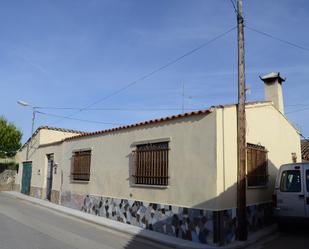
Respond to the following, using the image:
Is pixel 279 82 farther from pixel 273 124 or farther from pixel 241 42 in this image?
pixel 241 42

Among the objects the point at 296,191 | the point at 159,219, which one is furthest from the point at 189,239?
the point at 296,191

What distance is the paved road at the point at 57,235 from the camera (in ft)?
29.5

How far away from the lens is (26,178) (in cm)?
2466

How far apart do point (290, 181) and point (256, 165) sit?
121cm

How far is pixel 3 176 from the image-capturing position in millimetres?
28344

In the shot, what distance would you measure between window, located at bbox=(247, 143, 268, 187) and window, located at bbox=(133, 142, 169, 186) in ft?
8.48

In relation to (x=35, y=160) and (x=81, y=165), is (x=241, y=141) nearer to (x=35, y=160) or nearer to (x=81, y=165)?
(x=81, y=165)

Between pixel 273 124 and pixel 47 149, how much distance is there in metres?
13.2

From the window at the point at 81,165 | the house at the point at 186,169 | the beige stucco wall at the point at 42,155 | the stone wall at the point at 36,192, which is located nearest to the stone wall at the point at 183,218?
the house at the point at 186,169

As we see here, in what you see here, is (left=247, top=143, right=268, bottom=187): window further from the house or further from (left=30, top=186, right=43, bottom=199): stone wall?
(left=30, top=186, right=43, bottom=199): stone wall

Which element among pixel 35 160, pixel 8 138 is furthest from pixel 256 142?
pixel 8 138

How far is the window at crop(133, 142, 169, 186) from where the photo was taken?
11.5 m

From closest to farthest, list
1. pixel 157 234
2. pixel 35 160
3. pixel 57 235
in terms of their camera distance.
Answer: pixel 57 235, pixel 157 234, pixel 35 160

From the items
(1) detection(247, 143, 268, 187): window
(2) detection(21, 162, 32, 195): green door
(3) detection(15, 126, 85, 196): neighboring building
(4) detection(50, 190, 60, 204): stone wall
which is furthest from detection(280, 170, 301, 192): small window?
(2) detection(21, 162, 32, 195): green door
